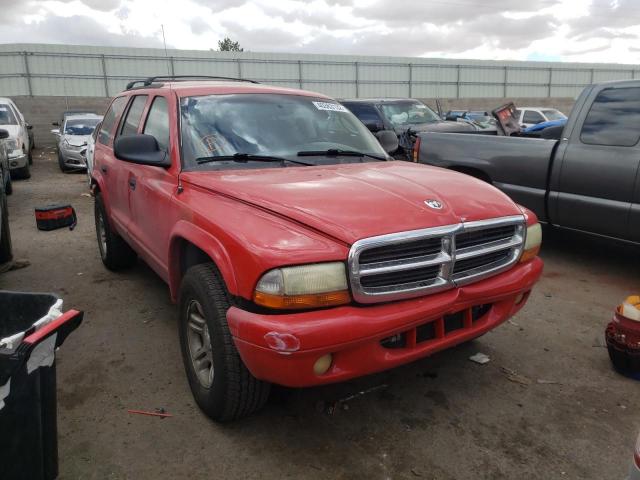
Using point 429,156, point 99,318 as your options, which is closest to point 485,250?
point 99,318

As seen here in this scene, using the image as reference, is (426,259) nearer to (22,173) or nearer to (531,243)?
(531,243)

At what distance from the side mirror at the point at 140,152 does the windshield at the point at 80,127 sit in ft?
38.0

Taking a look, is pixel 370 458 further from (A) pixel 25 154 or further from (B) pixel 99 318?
(A) pixel 25 154

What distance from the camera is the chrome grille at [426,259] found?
7.66ft

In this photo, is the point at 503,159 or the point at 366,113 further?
the point at 366,113

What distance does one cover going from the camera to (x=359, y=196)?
105 inches

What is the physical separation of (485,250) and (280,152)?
4.77 feet

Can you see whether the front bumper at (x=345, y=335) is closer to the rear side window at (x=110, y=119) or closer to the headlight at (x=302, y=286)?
A: the headlight at (x=302, y=286)

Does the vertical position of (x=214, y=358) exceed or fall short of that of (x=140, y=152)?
it falls short

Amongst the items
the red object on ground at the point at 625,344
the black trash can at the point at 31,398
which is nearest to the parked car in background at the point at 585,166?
the red object on ground at the point at 625,344

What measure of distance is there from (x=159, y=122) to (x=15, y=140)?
9.76 m

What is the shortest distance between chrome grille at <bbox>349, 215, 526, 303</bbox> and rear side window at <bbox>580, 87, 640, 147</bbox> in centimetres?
268

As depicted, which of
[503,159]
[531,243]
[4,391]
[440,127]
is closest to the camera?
[4,391]

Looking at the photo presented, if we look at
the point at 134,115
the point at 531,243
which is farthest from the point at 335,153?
the point at 134,115
